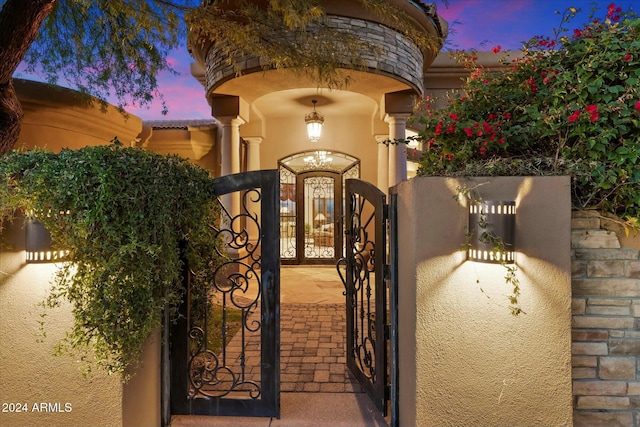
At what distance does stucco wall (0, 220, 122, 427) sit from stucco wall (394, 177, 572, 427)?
1.85 meters

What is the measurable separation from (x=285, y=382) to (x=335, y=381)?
0.44m

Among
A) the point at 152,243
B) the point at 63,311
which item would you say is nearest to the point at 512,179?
the point at 152,243

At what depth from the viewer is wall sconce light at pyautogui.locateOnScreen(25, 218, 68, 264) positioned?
1.85 metres

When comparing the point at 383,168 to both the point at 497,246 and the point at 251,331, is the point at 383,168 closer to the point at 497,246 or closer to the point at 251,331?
the point at 251,331

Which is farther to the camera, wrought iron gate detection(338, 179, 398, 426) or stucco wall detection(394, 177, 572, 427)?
wrought iron gate detection(338, 179, 398, 426)

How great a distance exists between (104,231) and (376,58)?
439 cm

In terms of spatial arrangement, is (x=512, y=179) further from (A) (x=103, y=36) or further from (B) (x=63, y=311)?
(A) (x=103, y=36)

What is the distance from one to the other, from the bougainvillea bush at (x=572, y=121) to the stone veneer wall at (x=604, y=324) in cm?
20

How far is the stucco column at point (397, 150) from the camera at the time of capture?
6.02 metres

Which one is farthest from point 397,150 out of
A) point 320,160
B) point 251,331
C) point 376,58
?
point 251,331

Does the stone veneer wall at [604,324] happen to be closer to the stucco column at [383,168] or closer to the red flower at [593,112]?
the red flower at [593,112]

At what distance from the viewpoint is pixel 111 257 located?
1.83 m

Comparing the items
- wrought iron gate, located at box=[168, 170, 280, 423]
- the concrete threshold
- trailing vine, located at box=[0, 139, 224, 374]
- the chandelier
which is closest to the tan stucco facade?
trailing vine, located at box=[0, 139, 224, 374]

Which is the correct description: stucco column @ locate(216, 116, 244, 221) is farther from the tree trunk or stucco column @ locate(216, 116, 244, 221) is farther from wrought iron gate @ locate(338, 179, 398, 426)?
wrought iron gate @ locate(338, 179, 398, 426)
